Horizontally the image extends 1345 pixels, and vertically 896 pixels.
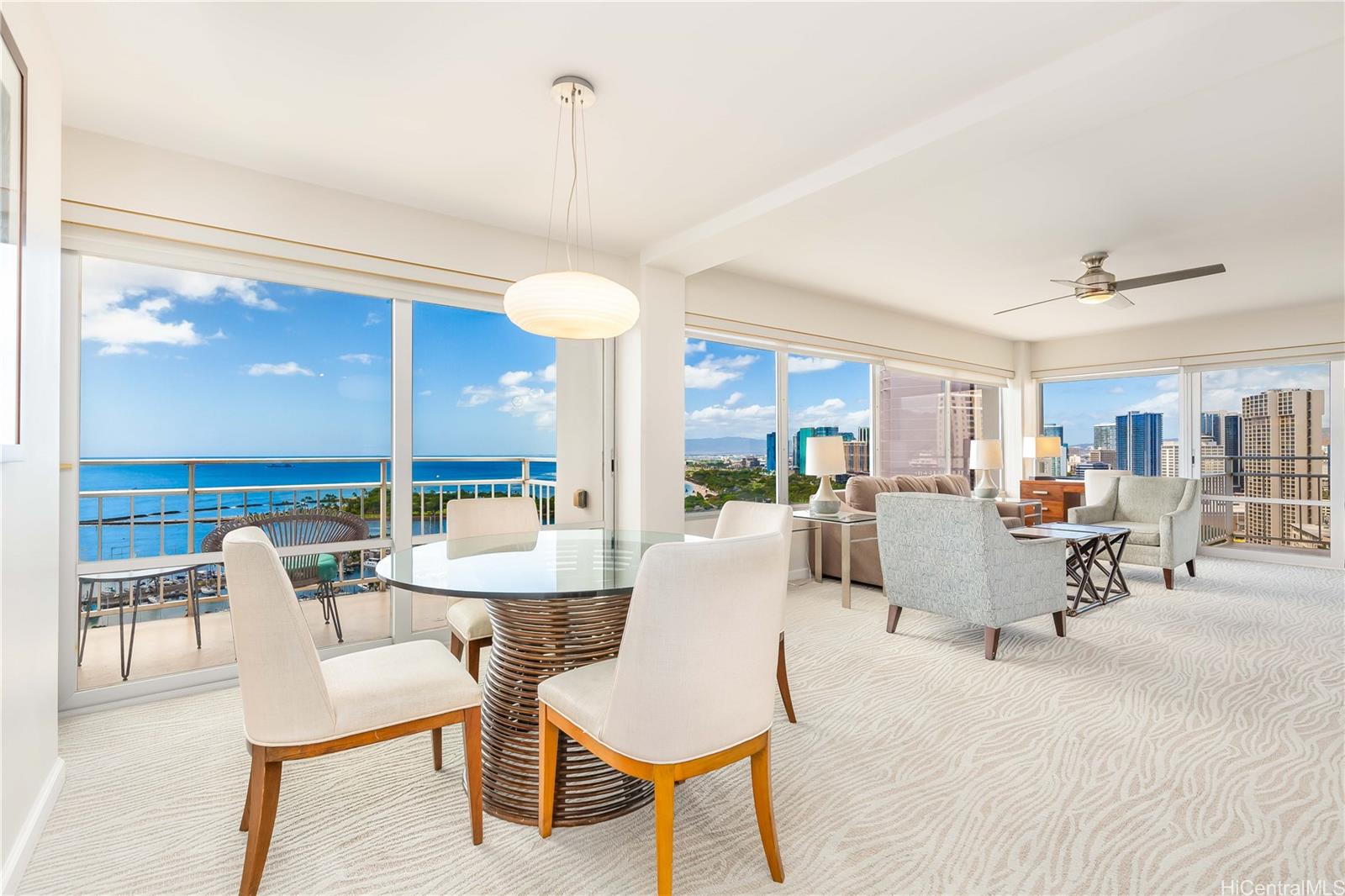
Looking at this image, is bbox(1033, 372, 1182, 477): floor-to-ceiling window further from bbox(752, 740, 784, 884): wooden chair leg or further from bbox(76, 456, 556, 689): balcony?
bbox(76, 456, 556, 689): balcony

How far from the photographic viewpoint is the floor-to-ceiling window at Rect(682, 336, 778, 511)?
204 inches

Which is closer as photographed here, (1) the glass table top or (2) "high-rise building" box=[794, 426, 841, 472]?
(1) the glass table top

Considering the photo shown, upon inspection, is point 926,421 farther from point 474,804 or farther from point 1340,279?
point 474,804

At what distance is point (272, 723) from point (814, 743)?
1.78m

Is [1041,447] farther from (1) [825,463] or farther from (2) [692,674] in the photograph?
(2) [692,674]

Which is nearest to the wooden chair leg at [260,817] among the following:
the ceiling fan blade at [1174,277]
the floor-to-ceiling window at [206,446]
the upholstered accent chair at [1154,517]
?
the floor-to-ceiling window at [206,446]

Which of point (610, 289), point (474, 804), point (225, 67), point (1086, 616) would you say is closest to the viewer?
point (474, 804)

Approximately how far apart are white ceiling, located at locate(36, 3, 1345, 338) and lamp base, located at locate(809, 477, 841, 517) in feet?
6.01

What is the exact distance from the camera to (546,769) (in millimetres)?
1776

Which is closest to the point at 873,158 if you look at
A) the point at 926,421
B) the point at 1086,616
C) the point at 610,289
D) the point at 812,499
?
the point at 610,289

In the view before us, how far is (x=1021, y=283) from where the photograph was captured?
5.07 metres

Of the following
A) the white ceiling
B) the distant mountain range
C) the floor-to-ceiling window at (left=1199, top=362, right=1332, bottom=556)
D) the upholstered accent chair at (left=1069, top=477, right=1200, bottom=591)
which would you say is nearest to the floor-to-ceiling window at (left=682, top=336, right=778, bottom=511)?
the distant mountain range

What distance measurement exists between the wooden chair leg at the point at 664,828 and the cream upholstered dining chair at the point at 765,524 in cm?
100

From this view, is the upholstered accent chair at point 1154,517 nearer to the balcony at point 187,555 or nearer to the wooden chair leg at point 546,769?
the wooden chair leg at point 546,769
